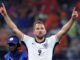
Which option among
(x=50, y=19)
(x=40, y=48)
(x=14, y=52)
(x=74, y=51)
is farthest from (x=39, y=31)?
(x=50, y=19)

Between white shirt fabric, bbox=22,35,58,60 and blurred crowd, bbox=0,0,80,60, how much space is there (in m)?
3.71

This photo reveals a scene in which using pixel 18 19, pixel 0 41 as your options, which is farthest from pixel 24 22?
pixel 0 41

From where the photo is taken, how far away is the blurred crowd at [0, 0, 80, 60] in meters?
11.2

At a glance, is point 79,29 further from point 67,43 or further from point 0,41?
point 0,41

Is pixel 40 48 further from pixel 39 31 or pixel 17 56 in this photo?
pixel 17 56

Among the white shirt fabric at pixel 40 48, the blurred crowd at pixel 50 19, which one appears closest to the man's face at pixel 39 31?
the white shirt fabric at pixel 40 48

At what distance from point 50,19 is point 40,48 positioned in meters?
4.91

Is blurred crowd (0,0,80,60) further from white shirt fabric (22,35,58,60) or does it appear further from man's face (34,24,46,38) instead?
man's face (34,24,46,38)

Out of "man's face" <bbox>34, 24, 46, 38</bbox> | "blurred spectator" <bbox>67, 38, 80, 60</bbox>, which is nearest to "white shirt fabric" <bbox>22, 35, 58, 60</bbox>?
"man's face" <bbox>34, 24, 46, 38</bbox>

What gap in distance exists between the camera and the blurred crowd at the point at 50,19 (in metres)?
11.2

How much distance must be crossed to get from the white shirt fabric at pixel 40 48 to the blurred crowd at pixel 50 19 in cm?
371

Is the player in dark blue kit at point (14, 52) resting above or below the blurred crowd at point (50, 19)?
below

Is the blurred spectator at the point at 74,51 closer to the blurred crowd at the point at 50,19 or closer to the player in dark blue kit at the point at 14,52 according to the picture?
the blurred crowd at the point at 50,19

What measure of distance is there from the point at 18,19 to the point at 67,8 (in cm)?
140
